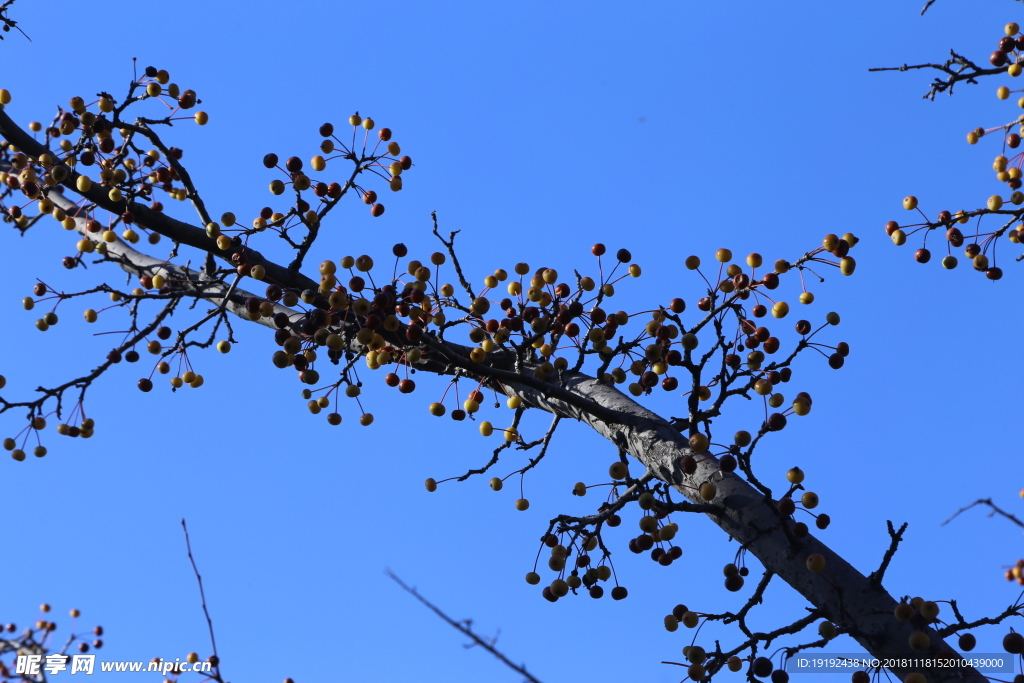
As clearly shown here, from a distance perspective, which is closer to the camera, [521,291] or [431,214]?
[431,214]

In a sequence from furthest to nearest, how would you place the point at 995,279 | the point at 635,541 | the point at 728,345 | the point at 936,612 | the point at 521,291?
the point at 995,279 → the point at 521,291 → the point at 635,541 → the point at 728,345 → the point at 936,612

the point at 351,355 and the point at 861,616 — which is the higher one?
the point at 351,355

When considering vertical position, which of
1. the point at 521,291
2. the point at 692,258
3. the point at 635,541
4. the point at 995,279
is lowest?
the point at 635,541

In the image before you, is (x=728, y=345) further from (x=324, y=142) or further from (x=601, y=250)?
(x=324, y=142)

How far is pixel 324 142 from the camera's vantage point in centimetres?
420

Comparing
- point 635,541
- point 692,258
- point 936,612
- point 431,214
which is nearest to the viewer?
point 936,612

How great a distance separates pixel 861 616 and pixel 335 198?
287 cm

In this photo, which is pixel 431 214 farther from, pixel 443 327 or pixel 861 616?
pixel 861 616

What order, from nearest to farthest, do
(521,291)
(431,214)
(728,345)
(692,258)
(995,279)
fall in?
(728,345) → (692,258) → (431,214) → (521,291) → (995,279)

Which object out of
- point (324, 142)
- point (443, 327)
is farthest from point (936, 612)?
point (324, 142)

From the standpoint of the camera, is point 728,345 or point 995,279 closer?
point 728,345

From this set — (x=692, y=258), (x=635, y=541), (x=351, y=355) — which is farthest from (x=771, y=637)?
(x=351, y=355)

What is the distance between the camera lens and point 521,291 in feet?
13.7

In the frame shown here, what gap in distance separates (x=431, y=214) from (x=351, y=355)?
989 mm
